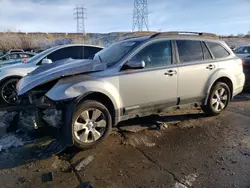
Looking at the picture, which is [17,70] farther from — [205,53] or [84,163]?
[205,53]

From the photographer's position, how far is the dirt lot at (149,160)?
3040mm

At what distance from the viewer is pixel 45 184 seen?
118 inches

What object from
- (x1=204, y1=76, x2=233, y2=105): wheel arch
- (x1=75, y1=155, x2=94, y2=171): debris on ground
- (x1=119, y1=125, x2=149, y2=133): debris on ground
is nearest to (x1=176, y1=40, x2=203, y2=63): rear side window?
(x1=204, y1=76, x2=233, y2=105): wheel arch

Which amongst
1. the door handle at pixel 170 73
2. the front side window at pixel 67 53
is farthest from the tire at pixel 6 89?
the door handle at pixel 170 73

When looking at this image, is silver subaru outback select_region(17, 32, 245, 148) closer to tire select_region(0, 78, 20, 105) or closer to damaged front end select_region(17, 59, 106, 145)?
damaged front end select_region(17, 59, 106, 145)

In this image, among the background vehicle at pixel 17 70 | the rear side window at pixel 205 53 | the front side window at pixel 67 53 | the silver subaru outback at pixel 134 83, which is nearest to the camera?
the silver subaru outback at pixel 134 83

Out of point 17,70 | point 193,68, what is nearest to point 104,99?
point 193,68

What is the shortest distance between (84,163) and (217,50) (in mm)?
3750

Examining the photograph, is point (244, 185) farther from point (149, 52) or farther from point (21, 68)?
point (21, 68)

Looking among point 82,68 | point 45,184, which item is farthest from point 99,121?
point 45,184

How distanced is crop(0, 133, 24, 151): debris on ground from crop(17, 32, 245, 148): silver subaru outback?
80 centimetres

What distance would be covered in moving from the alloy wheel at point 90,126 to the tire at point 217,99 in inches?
99.8

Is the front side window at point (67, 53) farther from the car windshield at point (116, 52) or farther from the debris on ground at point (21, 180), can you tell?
the debris on ground at point (21, 180)

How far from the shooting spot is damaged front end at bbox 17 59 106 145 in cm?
360
